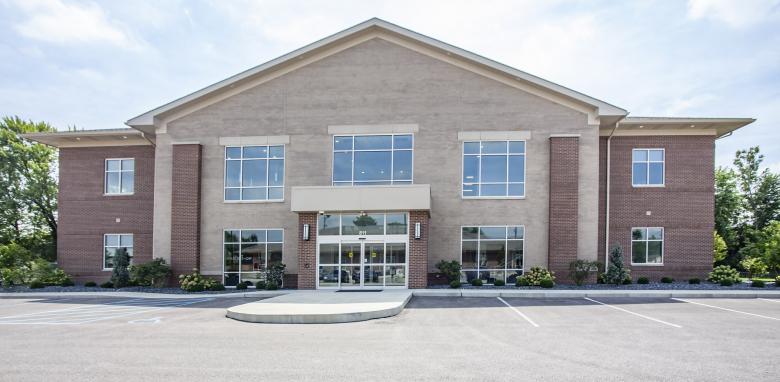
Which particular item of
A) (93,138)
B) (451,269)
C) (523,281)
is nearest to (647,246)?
(523,281)

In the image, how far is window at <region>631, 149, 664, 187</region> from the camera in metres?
21.8

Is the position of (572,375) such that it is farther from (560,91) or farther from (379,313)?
(560,91)

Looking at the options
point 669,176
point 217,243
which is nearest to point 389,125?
point 217,243

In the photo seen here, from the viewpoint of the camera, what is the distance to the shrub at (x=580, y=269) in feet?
63.3

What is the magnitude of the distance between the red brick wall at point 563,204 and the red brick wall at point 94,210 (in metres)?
18.7

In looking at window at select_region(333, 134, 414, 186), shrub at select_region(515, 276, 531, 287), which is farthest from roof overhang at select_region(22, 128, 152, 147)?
shrub at select_region(515, 276, 531, 287)

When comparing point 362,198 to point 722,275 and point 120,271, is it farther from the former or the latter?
point 722,275

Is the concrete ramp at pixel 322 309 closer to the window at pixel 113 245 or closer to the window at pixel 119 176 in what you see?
the window at pixel 113 245

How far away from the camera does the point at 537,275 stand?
62.9ft

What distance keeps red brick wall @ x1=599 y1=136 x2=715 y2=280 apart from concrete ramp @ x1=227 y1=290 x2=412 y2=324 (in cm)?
1140

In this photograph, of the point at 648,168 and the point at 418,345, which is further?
the point at 648,168

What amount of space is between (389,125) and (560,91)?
734cm

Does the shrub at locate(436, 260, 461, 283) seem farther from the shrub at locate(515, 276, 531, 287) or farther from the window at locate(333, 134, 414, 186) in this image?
the window at locate(333, 134, 414, 186)

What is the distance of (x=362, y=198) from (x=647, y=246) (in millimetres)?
13328
